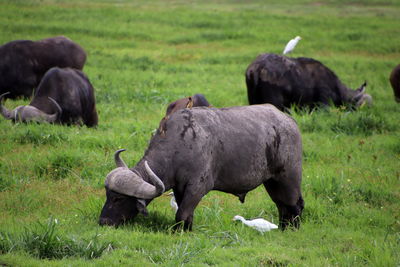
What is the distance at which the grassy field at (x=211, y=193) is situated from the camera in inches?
241

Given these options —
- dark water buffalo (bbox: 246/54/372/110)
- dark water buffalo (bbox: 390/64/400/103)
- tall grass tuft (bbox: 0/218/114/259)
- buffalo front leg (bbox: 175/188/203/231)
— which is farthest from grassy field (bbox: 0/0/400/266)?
dark water buffalo (bbox: 246/54/372/110)

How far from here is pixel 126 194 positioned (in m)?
6.48

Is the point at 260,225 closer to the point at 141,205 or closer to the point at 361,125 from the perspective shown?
the point at 141,205

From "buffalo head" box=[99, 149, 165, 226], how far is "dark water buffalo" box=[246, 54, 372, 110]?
23.7 feet

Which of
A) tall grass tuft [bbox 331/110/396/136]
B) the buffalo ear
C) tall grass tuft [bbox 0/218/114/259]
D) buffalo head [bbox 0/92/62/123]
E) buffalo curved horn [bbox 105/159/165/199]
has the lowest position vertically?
tall grass tuft [bbox 331/110/396/136]

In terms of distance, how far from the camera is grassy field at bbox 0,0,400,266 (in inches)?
241

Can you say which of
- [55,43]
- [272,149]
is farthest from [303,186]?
[55,43]

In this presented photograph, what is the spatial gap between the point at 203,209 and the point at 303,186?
1986mm

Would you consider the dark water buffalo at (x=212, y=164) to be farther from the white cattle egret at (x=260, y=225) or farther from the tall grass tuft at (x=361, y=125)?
the tall grass tuft at (x=361, y=125)

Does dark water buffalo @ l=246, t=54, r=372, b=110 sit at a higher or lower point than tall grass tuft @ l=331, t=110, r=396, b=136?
higher

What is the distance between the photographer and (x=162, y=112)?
13.7 metres

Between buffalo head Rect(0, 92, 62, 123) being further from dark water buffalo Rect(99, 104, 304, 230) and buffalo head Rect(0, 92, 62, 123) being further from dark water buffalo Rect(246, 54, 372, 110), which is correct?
A: dark water buffalo Rect(99, 104, 304, 230)

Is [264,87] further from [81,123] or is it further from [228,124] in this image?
[228,124]

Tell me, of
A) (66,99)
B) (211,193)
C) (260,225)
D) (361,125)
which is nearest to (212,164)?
(260,225)
